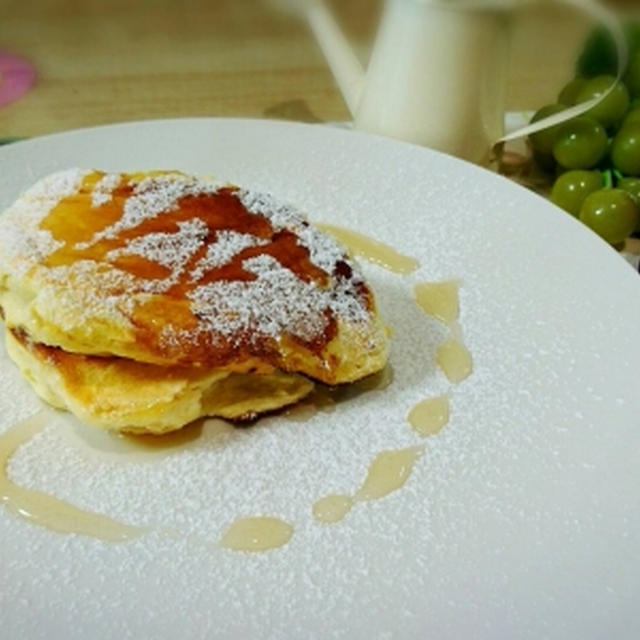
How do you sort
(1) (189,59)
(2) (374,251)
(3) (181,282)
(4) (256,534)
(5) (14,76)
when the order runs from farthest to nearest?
(1) (189,59)
(5) (14,76)
(2) (374,251)
(3) (181,282)
(4) (256,534)

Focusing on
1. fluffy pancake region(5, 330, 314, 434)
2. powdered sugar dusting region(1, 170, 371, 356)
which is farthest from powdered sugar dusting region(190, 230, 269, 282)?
fluffy pancake region(5, 330, 314, 434)

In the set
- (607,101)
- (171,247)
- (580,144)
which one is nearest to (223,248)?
(171,247)

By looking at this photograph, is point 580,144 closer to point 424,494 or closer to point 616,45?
point 616,45

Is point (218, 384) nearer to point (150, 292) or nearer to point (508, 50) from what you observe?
point (150, 292)

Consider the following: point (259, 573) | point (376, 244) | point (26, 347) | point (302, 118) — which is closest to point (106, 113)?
point (302, 118)

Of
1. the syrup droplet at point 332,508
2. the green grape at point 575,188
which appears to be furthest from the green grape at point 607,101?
the syrup droplet at point 332,508

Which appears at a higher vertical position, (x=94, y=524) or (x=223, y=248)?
(x=223, y=248)

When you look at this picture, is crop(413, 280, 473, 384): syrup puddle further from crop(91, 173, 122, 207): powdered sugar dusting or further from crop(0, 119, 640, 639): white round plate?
crop(91, 173, 122, 207): powdered sugar dusting

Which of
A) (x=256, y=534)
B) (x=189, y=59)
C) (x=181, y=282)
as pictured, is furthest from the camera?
(x=189, y=59)
